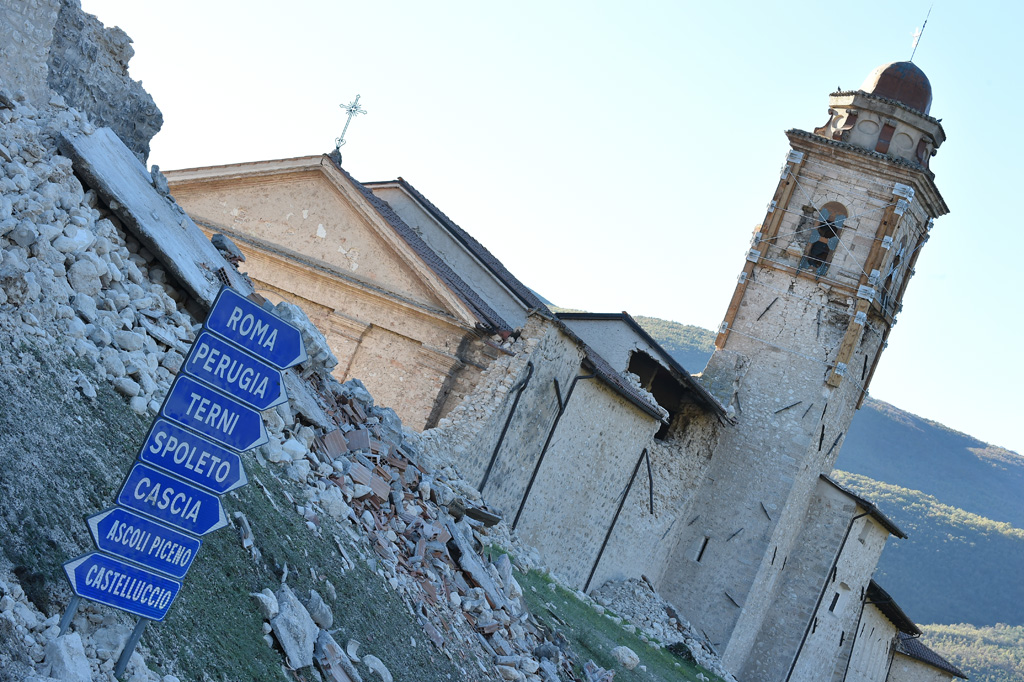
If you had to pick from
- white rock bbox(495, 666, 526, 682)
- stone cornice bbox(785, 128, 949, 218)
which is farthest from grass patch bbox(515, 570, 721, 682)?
stone cornice bbox(785, 128, 949, 218)

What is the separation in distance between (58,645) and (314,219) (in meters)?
15.7

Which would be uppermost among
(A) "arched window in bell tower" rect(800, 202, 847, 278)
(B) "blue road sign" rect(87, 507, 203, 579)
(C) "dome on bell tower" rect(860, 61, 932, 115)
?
(C) "dome on bell tower" rect(860, 61, 932, 115)

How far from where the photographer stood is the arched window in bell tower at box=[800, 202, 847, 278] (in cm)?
2489

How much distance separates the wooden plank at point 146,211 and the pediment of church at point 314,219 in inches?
340

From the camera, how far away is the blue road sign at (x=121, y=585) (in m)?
4.91

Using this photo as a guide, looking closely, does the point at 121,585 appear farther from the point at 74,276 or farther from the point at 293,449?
the point at 293,449

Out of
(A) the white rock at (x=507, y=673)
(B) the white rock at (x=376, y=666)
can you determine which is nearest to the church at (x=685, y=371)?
(A) the white rock at (x=507, y=673)

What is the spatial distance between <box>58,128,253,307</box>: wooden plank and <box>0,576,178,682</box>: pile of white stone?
3.96 meters

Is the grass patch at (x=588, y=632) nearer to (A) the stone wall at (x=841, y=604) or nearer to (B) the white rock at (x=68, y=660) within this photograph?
(B) the white rock at (x=68, y=660)

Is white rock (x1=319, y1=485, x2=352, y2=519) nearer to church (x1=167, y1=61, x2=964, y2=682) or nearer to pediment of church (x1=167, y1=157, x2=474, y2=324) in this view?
church (x1=167, y1=61, x2=964, y2=682)

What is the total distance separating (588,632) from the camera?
1327 centimetres

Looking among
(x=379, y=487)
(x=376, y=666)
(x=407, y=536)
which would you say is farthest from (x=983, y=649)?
(x=376, y=666)

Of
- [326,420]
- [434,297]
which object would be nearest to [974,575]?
[434,297]

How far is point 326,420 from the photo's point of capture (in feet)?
31.3
